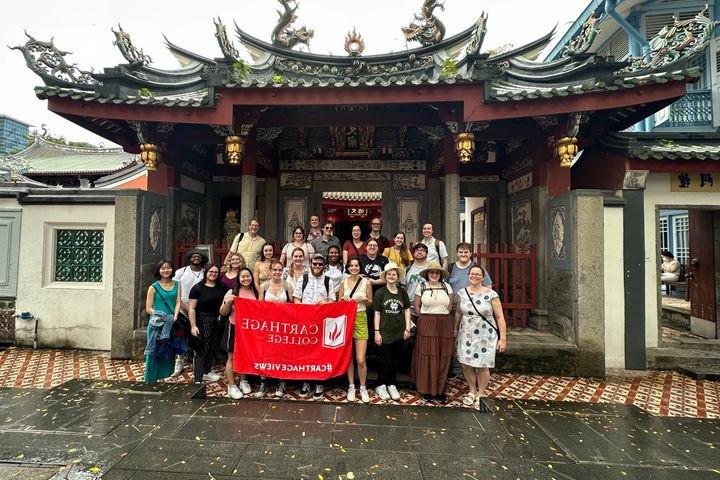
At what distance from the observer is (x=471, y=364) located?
430 centimetres

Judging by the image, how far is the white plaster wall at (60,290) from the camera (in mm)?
6207

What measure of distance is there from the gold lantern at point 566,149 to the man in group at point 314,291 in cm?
469

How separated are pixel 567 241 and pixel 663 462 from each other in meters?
3.42

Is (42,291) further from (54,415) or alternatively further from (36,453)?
(36,453)

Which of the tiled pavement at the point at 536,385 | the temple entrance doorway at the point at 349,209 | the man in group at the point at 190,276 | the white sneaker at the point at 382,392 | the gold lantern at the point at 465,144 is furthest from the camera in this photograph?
the temple entrance doorway at the point at 349,209

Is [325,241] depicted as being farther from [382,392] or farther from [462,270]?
[382,392]

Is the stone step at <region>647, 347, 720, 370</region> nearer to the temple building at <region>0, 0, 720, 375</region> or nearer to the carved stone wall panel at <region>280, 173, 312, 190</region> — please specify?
the temple building at <region>0, 0, 720, 375</region>

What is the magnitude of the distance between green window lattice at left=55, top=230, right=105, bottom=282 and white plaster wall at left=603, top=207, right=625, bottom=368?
9.04 metres

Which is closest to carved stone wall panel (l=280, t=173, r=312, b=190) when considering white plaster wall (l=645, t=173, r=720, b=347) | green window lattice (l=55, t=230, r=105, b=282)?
green window lattice (l=55, t=230, r=105, b=282)

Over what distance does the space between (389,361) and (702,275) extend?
776 centimetres

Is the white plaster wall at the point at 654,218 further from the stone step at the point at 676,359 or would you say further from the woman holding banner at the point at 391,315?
the woman holding banner at the point at 391,315

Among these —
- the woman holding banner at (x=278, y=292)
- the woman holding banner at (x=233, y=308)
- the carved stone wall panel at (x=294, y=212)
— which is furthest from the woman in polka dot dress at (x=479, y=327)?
the carved stone wall panel at (x=294, y=212)

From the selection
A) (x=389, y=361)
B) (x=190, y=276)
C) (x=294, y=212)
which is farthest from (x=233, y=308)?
(x=294, y=212)

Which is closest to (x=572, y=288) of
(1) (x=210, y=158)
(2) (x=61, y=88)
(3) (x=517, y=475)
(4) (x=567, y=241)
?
(4) (x=567, y=241)
